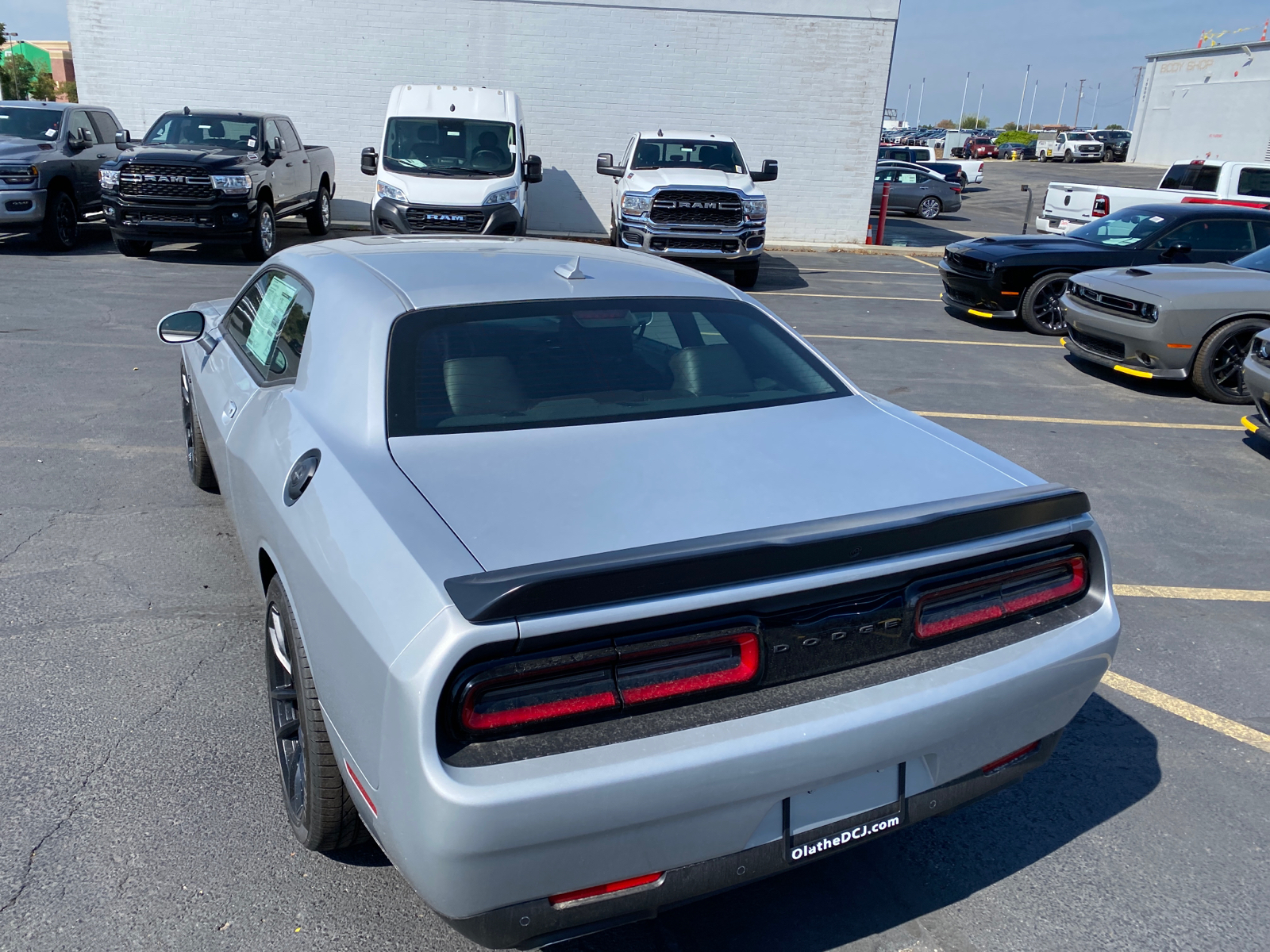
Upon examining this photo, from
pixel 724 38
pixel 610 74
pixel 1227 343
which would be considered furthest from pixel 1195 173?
pixel 1227 343

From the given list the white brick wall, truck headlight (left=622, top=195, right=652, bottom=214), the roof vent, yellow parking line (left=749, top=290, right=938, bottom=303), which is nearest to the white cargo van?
truck headlight (left=622, top=195, right=652, bottom=214)

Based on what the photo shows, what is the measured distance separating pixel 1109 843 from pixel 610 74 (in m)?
18.2

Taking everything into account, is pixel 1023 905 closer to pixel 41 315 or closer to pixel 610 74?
pixel 41 315

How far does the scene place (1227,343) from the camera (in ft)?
27.7

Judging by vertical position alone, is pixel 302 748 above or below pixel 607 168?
below

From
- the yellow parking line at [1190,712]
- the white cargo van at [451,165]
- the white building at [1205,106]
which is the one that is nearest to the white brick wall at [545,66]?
the white cargo van at [451,165]

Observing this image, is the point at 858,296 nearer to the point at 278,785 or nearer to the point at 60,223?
the point at 60,223

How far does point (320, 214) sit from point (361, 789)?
16.5 meters

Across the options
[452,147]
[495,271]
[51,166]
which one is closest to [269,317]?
[495,271]

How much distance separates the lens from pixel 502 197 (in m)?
13.6

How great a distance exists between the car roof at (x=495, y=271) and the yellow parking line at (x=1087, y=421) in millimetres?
4302

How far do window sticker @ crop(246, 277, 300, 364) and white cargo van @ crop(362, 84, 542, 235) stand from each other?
31.1ft

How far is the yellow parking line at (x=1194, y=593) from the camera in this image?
15.2 ft

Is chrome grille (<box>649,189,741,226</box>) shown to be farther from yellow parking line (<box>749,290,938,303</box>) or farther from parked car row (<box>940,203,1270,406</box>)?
parked car row (<box>940,203,1270,406</box>)
